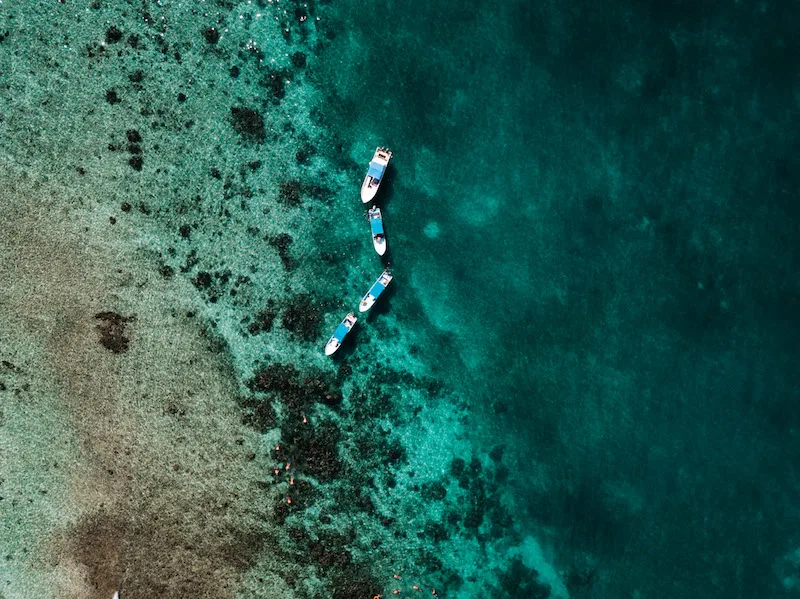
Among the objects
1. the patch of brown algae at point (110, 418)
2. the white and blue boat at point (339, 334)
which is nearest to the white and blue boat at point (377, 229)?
the white and blue boat at point (339, 334)

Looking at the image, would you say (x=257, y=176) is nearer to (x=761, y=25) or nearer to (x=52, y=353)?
(x=52, y=353)

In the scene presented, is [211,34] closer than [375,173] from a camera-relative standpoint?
No

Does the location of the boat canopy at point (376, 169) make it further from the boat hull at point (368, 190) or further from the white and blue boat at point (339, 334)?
the white and blue boat at point (339, 334)

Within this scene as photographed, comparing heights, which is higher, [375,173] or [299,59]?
[299,59]

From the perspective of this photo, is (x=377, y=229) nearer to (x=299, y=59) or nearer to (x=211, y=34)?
(x=299, y=59)

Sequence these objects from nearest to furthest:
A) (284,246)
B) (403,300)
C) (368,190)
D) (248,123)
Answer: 1. (368,190)
2. (248,123)
3. (284,246)
4. (403,300)

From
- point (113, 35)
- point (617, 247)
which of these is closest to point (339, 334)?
point (617, 247)

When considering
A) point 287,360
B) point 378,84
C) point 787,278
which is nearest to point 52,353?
point 287,360
